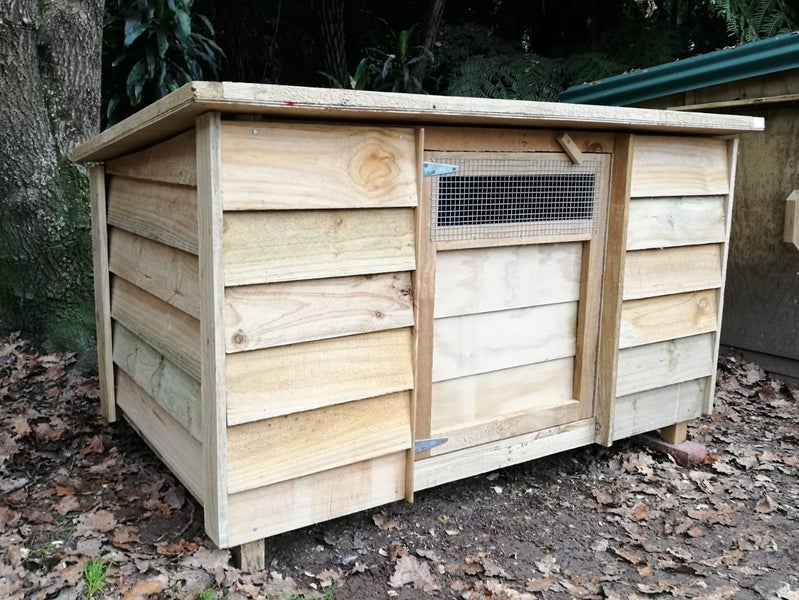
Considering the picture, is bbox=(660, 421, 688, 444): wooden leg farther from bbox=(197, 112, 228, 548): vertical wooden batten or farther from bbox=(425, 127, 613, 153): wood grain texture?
bbox=(197, 112, 228, 548): vertical wooden batten

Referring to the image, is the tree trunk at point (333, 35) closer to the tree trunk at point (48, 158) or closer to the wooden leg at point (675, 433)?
the tree trunk at point (48, 158)

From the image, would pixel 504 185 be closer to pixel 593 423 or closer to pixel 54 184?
pixel 593 423

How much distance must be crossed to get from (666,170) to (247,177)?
1.98m

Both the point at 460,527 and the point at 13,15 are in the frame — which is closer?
the point at 460,527

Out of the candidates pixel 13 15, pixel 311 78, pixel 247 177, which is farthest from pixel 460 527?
pixel 311 78

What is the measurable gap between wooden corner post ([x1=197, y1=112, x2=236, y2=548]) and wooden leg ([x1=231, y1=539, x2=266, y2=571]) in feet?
0.55

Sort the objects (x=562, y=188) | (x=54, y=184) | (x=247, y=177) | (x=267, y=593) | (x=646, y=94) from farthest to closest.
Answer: (x=646, y=94) < (x=54, y=184) < (x=562, y=188) < (x=267, y=593) < (x=247, y=177)

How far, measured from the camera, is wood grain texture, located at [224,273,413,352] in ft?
7.29

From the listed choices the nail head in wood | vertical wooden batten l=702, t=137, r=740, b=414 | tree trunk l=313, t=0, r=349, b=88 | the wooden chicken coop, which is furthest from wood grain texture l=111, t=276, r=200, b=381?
tree trunk l=313, t=0, r=349, b=88

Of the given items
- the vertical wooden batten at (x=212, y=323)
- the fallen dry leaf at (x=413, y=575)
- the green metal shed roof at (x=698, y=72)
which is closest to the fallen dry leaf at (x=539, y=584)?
the fallen dry leaf at (x=413, y=575)

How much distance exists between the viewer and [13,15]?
393 centimetres

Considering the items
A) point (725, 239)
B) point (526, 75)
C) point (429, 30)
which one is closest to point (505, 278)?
point (725, 239)

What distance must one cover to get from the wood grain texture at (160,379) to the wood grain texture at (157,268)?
0.25 m

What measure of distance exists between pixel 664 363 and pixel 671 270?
1.47ft
